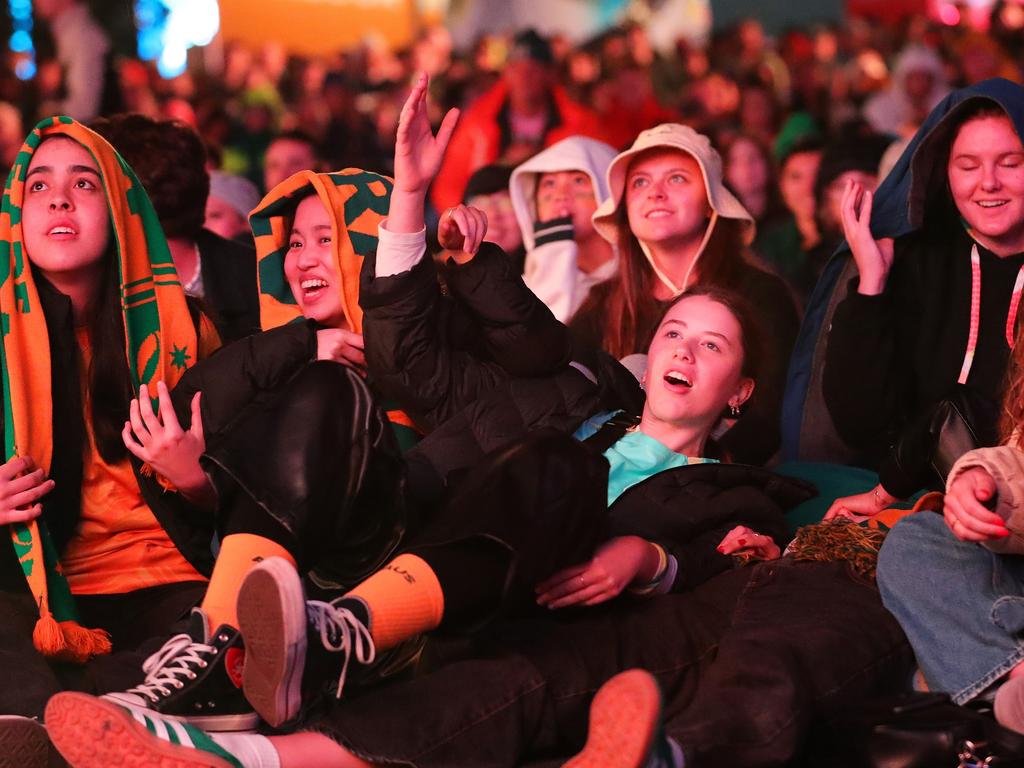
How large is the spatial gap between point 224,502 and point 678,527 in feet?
3.24

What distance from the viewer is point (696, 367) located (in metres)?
3.47

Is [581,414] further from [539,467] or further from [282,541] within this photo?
[282,541]

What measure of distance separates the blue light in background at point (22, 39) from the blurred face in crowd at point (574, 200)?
21.2 feet

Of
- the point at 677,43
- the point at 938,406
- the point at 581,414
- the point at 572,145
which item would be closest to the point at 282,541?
the point at 581,414

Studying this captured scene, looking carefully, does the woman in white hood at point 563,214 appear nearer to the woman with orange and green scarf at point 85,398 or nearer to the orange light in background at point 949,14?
the woman with orange and green scarf at point 85,398

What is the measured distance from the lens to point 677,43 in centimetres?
1483

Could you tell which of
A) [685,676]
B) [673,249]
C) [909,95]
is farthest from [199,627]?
[909,95]

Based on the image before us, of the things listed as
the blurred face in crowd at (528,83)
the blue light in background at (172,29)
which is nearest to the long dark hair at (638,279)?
the blurred face in crowd at (528,83)

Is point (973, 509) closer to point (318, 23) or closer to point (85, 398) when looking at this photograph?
point (85, 398)

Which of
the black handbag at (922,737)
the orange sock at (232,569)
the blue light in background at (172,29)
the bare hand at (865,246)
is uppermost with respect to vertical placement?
the blue light in background at (172,29)

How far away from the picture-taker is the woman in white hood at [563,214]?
533 centimetres

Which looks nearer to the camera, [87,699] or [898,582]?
[87,699]

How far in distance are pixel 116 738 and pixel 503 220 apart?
3525mm

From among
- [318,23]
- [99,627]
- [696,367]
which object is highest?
[318,23]
